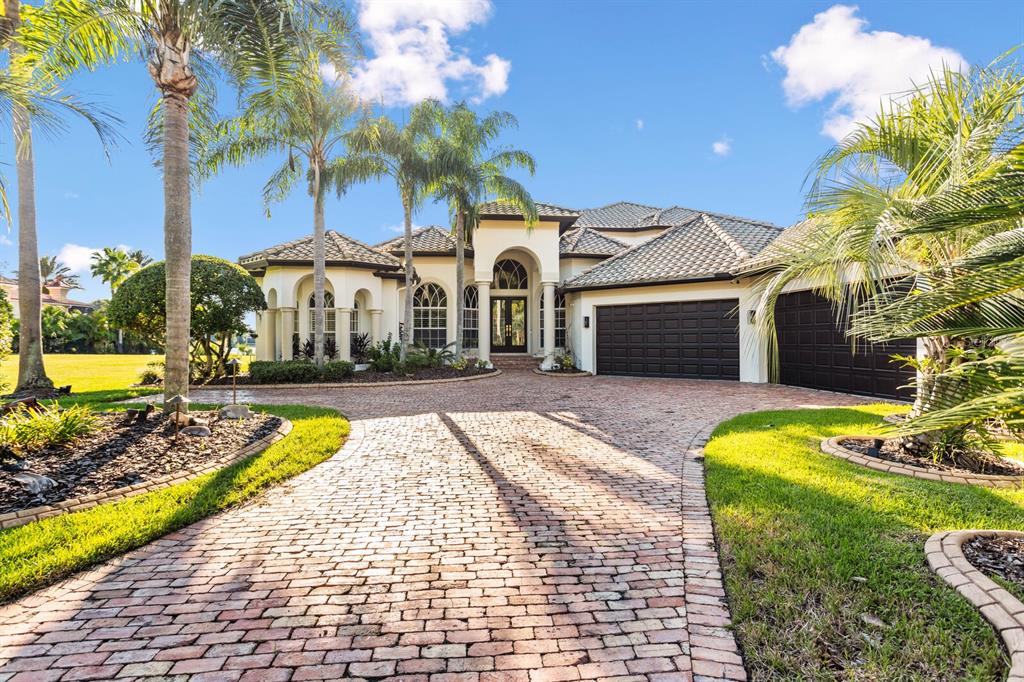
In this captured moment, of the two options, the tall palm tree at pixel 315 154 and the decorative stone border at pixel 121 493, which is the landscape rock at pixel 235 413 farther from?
the tall palm tree at pixel 315 154

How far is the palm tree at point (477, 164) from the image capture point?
15.8 meters

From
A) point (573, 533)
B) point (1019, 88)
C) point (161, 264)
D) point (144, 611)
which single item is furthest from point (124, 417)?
point (1019, 88)

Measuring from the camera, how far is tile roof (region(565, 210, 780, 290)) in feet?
49.0

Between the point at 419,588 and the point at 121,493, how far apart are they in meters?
3.58

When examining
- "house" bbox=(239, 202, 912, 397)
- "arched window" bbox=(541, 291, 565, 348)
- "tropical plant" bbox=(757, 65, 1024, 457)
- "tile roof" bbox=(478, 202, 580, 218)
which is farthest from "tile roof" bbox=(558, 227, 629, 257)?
"tropical plant" bbox=(757, 65, 1024, 457)

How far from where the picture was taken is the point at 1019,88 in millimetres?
4152

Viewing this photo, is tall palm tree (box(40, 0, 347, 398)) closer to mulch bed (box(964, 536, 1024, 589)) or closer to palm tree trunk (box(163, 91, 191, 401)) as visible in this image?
palm tree trunk (box(163, 91, 191, 401))

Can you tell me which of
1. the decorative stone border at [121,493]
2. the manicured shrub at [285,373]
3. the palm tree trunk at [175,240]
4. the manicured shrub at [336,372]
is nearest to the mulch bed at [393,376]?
the manicured shrub at [336,372]

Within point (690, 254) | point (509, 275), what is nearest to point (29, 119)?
point (690, 254)

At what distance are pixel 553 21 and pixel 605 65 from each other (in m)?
2.82

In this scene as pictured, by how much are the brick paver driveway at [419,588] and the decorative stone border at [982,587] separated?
4.25ft

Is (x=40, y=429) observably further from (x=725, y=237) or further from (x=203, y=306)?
(x=725, y=237)

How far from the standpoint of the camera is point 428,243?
2144 centimetres

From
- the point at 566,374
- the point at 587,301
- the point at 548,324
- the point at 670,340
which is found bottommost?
the point at 566,374
